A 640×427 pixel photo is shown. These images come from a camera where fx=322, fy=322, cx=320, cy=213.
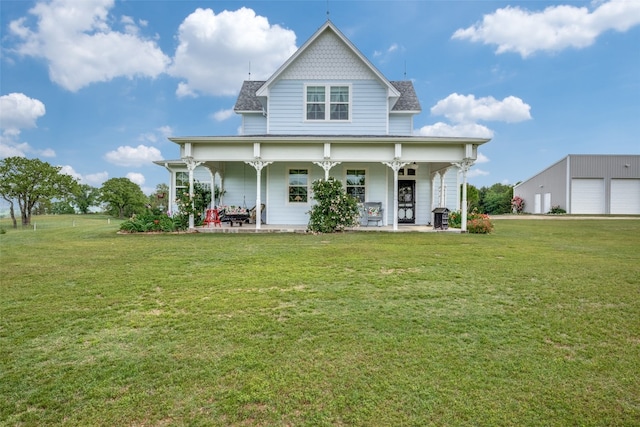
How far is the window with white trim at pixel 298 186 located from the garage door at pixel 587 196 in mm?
25001

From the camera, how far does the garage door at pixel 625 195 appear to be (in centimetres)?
2638

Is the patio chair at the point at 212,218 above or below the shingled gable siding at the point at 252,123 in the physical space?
below

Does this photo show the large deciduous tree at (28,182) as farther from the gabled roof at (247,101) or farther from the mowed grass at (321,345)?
the mowed grass at (321,345)

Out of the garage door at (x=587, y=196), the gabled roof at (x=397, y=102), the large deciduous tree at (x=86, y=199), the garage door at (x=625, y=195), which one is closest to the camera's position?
the gabled roof at (x=397, y=102)

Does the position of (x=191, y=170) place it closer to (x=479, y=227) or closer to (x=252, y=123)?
(x=252, y=123)

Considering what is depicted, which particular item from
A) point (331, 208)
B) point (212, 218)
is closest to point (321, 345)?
point (331, 208)

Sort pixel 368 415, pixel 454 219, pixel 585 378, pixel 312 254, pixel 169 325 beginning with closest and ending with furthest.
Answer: pixel 368 415, pixel 585 378, pixel 169 325, pixel 312 254, pixel 454 219

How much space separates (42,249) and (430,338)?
34.3 ft

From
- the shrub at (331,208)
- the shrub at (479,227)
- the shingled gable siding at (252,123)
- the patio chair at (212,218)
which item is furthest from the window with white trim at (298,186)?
the shrub at (479,227)

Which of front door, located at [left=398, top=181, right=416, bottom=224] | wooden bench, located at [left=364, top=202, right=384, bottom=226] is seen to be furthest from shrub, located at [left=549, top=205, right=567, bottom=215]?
wooden bench, located at [left=364, top=202, right=384, bottom=226]

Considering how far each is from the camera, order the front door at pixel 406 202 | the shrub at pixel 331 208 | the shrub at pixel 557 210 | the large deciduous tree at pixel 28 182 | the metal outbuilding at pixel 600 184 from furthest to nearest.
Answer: the shrub at pixel 557 210 < the metal outbuilding at pixel 600 184 < the large deciduous tree at pixel 28 182 < the front door at pixel 406 202 < the shrub at pixel 331 208

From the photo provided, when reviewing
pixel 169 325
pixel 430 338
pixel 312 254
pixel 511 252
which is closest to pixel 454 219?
pixel 511 252

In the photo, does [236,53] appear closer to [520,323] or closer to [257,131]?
[257,131]

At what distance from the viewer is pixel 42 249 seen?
351 inches
